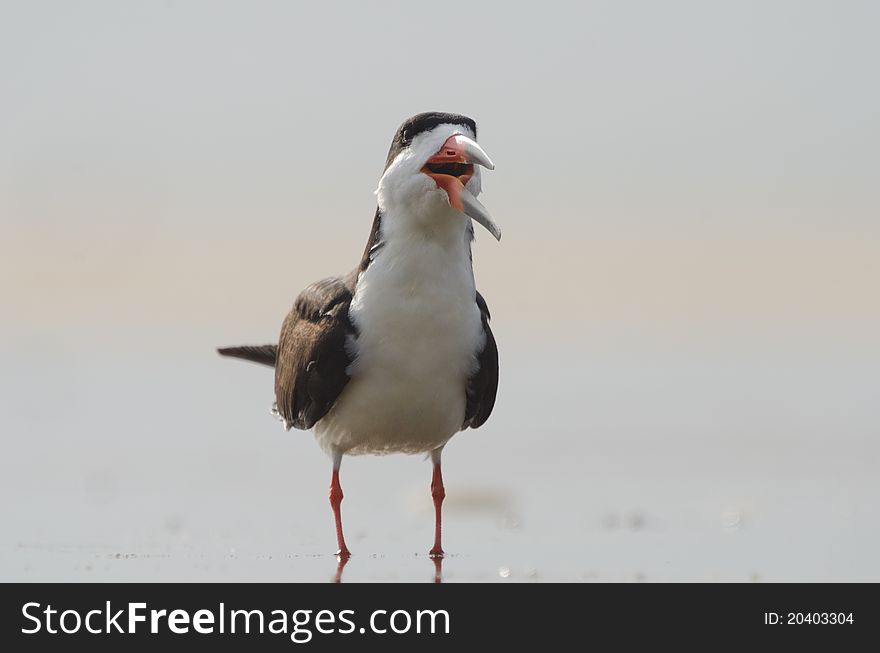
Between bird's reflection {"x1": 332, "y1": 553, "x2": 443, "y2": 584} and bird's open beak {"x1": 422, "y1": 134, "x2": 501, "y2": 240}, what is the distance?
192 centimetres

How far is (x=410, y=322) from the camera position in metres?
9.09

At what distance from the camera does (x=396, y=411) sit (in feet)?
30.6

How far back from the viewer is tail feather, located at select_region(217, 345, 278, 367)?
36.5 feet

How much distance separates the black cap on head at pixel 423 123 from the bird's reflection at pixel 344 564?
2369 millimetres

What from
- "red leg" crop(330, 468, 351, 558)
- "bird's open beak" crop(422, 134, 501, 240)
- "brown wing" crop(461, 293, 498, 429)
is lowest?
"red leg" crop(330, 468, 351, 558)

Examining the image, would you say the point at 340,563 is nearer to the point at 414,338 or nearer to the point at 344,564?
the point at 344,564

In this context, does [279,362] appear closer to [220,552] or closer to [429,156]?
[220,552]

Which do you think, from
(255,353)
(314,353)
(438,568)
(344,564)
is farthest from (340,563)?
(255,353)

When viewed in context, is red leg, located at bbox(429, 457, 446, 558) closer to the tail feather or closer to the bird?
the bird

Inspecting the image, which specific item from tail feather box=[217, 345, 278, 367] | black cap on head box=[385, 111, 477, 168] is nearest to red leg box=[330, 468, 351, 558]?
tail feather box=[217, 345, 278, 367]

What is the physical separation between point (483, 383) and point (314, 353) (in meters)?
1.02

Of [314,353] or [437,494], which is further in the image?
[437,494]

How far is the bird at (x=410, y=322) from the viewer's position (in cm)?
879
